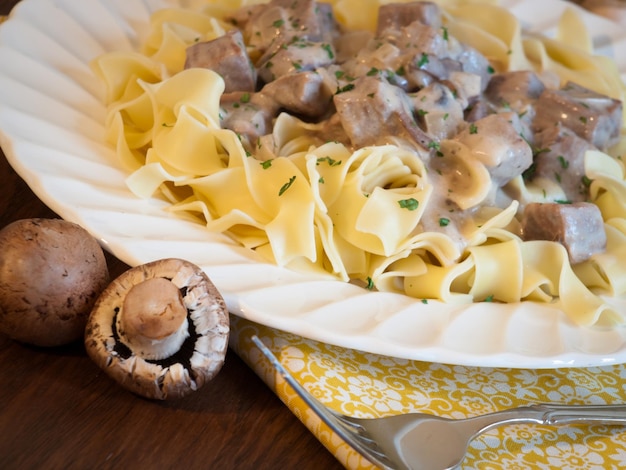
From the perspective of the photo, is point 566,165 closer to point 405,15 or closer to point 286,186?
point 405,15

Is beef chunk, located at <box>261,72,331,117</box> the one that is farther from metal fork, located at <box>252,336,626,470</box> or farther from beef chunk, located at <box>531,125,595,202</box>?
metal fork, located at <box>252,336,626,470</box>

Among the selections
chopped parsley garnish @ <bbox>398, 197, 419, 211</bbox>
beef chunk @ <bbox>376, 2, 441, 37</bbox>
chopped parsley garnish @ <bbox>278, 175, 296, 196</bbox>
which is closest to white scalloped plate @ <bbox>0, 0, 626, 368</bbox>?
chopped parsley garnish @ <bbox>278, 175, 296, 196</bbox>

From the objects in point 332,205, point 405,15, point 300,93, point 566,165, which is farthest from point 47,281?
point 405,15

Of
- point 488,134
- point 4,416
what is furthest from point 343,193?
point 4,416

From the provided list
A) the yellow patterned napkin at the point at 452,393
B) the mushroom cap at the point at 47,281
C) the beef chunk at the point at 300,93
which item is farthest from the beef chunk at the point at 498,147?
the mushroom cap at the point at 47,281

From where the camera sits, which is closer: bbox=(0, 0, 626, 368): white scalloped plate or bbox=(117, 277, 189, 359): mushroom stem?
bbox=(117, 277, 189, 359): mushroom stem

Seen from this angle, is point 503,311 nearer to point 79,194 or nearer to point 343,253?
point 343,253
